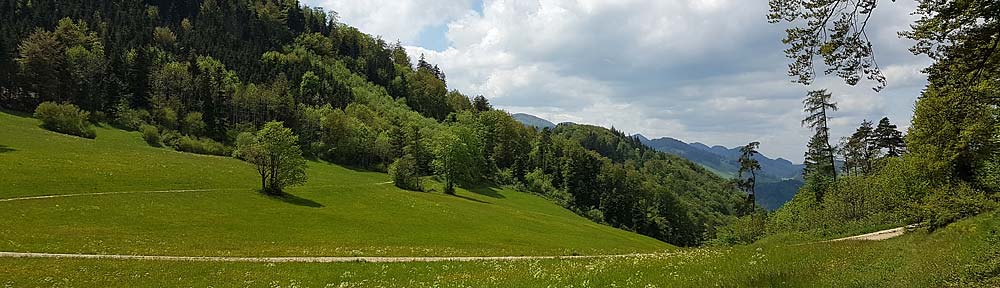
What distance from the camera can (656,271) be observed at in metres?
18.2

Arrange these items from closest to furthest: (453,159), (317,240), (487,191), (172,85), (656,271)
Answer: (656,271) → (317,240) → (453,159) → (487,191) → (172,85)

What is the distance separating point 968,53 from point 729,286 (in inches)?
304

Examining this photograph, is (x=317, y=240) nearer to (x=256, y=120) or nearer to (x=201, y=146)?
(x=201, y=146)

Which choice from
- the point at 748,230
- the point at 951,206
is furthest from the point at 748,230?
the point at 951,206

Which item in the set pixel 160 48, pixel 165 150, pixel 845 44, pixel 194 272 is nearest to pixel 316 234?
pixel 194 272

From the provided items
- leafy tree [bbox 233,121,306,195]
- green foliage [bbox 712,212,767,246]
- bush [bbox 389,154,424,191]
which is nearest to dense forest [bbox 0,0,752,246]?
bush [bbox 389,154,424,191]

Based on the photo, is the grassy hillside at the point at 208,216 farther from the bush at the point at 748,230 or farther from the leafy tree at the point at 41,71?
the bush at the point at 748,230

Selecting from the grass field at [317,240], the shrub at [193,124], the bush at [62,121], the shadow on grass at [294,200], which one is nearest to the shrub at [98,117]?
the grass field at [317,240]

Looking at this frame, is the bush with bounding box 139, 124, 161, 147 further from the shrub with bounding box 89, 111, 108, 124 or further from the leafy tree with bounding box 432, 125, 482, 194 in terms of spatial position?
the leafy tree with bounding box 432, 125, 482, 194

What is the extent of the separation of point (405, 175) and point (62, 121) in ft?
217

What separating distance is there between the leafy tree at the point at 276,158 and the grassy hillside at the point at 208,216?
9.34 feet

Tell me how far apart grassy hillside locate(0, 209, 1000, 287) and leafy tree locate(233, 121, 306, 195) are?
4428 centimetres

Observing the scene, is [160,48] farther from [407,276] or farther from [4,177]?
[407,276]

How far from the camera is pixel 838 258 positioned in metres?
19.5
